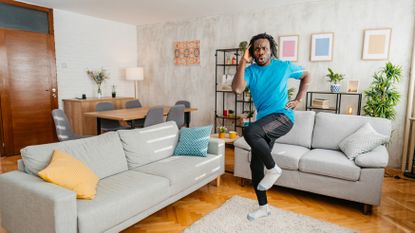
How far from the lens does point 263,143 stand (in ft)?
6.81

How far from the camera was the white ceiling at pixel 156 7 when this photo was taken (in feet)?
15.1

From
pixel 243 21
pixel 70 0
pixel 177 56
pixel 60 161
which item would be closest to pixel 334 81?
pixel 243 21

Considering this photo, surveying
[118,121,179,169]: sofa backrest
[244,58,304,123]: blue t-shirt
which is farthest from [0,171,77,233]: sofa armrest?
[244,58,304,123]: blue t-shirt

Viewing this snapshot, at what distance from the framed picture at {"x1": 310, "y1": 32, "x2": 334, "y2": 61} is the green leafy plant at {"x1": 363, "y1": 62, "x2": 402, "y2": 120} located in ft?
2.66

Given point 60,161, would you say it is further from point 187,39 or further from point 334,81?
point 187,39

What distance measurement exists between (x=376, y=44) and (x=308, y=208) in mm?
2777

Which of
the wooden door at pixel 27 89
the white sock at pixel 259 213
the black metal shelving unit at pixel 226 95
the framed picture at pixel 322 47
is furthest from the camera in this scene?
the black metal shelving unit at pixel 226 95

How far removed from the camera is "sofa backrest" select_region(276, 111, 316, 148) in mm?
3461

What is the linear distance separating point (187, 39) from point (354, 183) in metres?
4.37

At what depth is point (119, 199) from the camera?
2000 mm

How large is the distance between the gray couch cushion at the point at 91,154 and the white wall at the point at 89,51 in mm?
3344

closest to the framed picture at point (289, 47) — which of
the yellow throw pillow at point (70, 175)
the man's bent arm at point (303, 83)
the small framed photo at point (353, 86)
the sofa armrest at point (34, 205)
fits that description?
the small framed photo at point (353, 86)

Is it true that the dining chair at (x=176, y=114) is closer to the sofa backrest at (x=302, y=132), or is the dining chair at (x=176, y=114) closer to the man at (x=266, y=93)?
the sofa backrest at (x=302, y=132)

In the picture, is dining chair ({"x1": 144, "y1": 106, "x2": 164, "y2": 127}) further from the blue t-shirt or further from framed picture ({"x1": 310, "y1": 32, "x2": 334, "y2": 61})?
Result: framed picture ({"x1": 310, "y1": 32, "x2": 334, "y2": 61})
